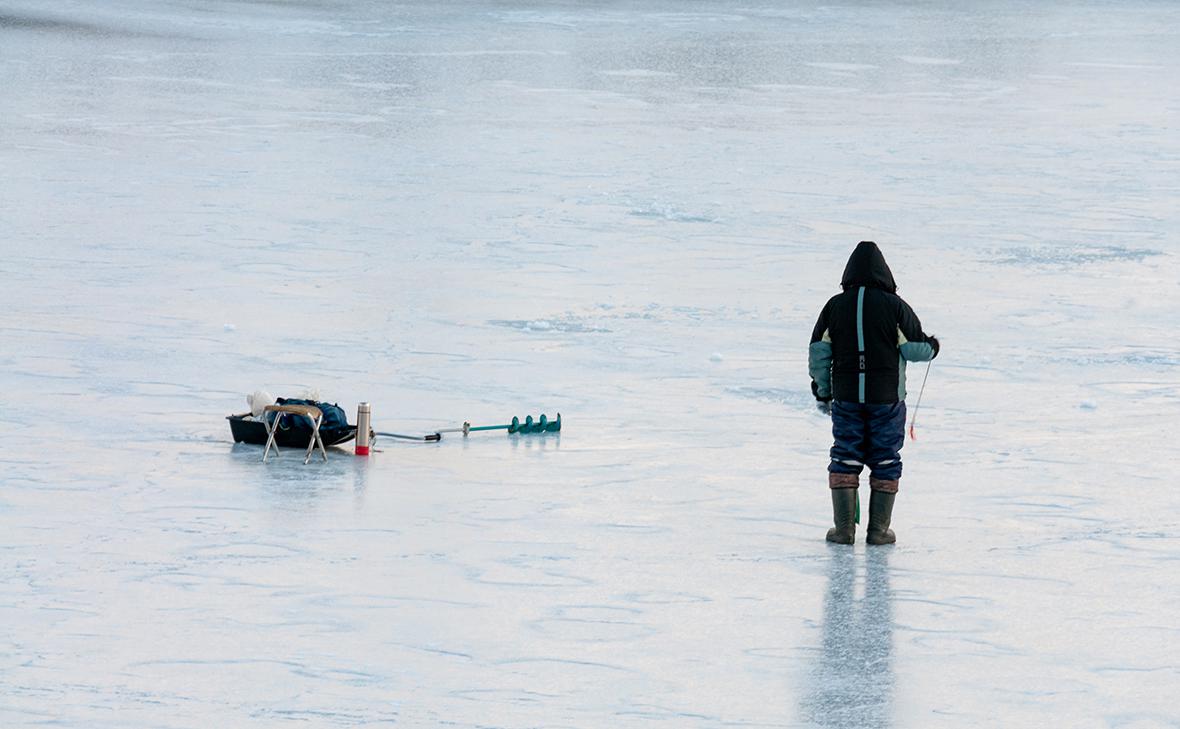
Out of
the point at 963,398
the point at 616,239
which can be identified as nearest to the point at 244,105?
the point at 616,239

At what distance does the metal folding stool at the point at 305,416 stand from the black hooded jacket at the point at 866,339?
2.47m

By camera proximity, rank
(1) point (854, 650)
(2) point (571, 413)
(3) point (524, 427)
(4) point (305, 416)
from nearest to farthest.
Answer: (1) point (854, 650), (4) point (305, 416), (3) point (524, 427), (2) point (571, 413)

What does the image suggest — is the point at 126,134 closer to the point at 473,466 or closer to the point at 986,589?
the point at 473,466

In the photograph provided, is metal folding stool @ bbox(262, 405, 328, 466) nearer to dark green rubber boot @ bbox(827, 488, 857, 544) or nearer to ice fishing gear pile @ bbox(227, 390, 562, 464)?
ice fishing gear pile @ bbox(227, 390, 562, 464)

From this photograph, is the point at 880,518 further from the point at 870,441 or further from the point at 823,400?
the point at 823,400

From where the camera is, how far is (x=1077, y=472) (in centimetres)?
940

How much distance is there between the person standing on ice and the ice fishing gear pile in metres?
2.12

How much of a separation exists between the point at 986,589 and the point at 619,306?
6.53 meters

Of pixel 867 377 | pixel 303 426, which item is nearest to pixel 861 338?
pixel 867 377

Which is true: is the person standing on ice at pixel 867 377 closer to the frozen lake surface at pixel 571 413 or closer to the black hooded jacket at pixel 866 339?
the black hooded jacket at pixel 866 339

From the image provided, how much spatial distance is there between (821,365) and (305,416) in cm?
265

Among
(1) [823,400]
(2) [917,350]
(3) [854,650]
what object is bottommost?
(3) [854,650]

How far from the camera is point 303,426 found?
31.2 feet

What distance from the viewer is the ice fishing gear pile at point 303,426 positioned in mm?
9383
